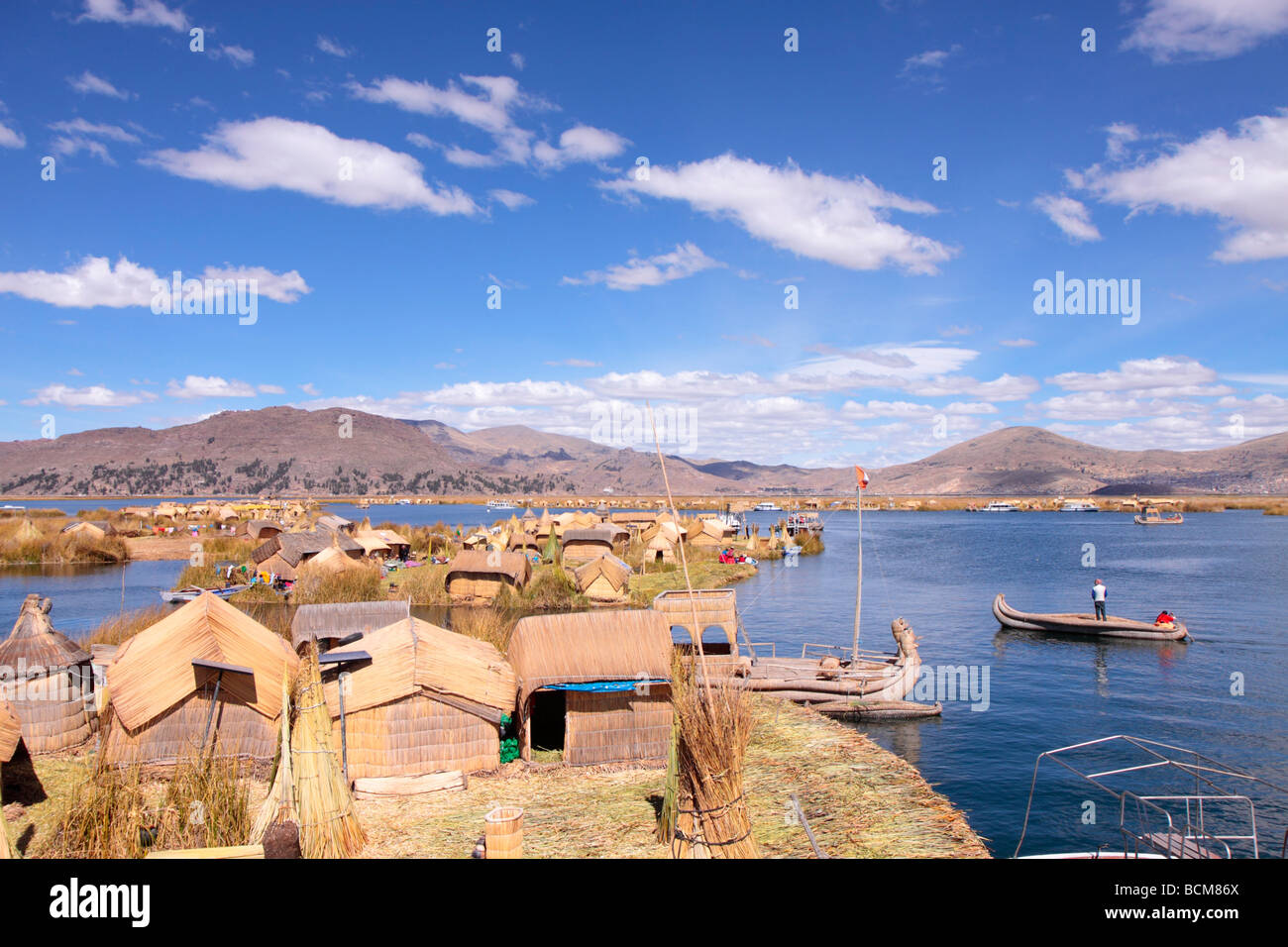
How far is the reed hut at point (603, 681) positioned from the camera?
1285 centimetres

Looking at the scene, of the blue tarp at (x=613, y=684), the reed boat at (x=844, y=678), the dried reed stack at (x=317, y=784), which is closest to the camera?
the dried reed stack at (x=317, y=784)

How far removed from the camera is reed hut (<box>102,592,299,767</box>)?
Result: 1223 cm

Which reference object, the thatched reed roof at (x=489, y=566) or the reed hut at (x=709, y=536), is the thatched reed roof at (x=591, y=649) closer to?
the thatched reed roof at (x=489, y=566)

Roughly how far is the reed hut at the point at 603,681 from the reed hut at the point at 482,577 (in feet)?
68.9

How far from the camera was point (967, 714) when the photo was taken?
2097 cm

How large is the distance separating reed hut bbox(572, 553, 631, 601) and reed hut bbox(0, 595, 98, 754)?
21.8 m

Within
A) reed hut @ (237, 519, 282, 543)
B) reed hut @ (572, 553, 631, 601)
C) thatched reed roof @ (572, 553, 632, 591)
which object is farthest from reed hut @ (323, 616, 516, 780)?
reed hut @ (237, 519, 282, 543)

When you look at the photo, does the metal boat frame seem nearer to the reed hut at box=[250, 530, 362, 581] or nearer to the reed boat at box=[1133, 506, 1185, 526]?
the reed hut at box=[250, 530, 362, 581]

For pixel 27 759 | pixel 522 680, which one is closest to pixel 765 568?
pixel 522 680

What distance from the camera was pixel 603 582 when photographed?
34094 millimetres

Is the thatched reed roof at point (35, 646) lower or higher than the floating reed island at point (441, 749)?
higher

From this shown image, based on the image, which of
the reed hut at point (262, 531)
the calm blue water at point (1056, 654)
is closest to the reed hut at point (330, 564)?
the reed hut at point (262, 531)

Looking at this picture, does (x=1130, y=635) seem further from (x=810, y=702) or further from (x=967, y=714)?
(x=810, y=702)

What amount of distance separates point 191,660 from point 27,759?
2319mm
